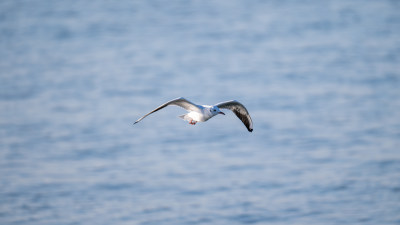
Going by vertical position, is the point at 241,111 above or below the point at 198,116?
above

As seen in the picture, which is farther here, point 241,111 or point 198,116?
point 241,111

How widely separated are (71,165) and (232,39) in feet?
76.0

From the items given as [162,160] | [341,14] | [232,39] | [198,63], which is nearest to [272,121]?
[162,160]

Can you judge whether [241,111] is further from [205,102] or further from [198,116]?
[205,102]

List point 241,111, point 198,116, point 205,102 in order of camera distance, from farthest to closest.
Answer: point 205,102, point 241,111, point 198,116

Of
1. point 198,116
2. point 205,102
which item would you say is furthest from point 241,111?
point 205,102

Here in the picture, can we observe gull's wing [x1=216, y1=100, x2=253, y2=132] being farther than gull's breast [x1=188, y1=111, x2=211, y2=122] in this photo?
Yes

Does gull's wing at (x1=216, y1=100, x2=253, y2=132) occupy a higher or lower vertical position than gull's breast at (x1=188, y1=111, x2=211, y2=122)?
higher

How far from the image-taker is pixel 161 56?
4122cm

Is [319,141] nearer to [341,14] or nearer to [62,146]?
[62,146]

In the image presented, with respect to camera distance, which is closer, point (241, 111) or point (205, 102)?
point (241, 111)

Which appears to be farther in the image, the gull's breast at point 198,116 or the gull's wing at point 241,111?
the gull's wing at point 241,111

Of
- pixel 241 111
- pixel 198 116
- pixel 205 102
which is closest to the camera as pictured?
pixel 198 116

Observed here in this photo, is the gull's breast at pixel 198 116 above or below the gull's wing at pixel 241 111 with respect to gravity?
below
